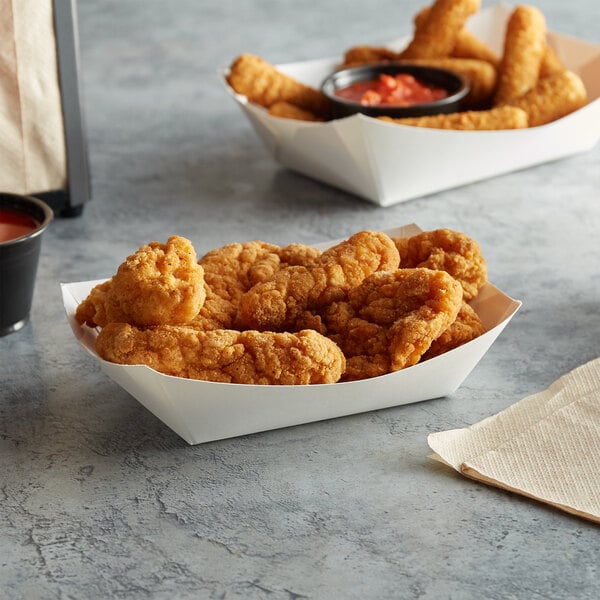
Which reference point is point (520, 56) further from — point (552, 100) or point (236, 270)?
point (236, 270)

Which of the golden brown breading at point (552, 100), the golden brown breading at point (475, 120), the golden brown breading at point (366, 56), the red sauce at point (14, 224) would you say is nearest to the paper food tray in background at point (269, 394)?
the red sauce at point (14, 224)

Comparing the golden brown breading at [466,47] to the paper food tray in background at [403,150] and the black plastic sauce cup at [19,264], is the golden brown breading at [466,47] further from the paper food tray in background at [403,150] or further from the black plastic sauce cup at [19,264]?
the black plastic sauce cup at [19,264]

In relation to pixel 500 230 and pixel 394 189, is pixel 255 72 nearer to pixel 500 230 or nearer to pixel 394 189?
pixel 394 189

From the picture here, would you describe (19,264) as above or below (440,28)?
below

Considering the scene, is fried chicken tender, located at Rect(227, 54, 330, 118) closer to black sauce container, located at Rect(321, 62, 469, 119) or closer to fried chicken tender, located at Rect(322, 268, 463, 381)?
A: black sauce container, located at Rect(321, 62, 469, 119)

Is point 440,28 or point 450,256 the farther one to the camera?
point 440,28

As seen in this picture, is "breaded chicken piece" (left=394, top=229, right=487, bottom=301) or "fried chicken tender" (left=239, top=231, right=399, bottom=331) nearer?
"fried chicken tender" (left=239, top=231, right=399, bottom=331)

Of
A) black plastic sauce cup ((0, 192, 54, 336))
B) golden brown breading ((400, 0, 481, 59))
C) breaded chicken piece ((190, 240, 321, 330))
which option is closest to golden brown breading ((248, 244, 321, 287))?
breaded chicken piece ((190, 240, 321, 330))

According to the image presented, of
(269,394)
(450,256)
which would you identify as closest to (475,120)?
(450,256)
